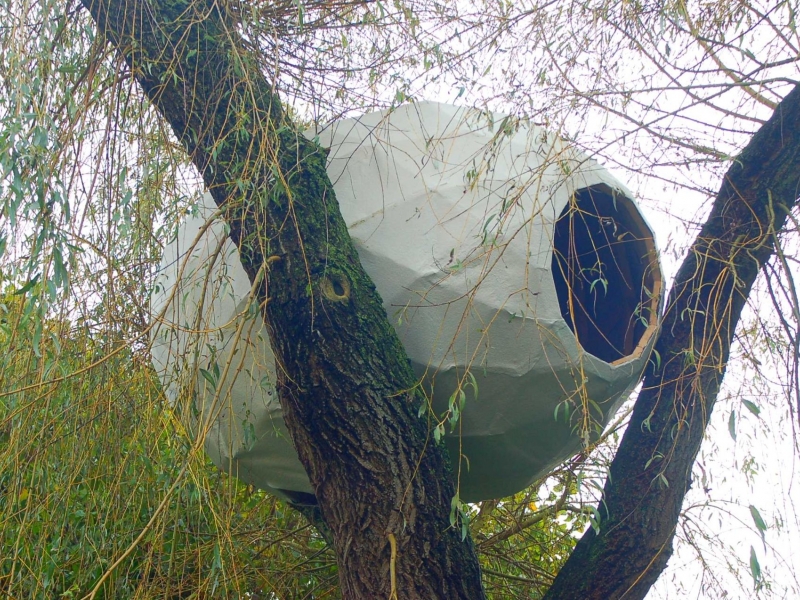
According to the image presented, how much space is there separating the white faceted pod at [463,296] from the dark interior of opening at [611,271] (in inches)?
0.4

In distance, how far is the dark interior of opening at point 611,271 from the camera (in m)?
2.53

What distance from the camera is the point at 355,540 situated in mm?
2271

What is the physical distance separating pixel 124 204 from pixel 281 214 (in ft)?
1.33

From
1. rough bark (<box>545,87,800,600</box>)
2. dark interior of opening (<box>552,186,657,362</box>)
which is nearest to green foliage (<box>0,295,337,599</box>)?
rough bark (<box>545,87,800,600</box>)

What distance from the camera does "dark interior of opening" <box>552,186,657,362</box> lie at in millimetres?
2525

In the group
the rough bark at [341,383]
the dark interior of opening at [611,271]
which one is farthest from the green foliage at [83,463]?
the dark interior of opening at [611,271]

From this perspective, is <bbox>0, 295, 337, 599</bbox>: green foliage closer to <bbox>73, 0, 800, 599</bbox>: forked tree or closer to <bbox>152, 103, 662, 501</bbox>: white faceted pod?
<bbox>152, 103, 662, 501</bbox>: white faceted pod

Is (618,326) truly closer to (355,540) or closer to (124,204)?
(355,540)

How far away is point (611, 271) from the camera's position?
9.16ft

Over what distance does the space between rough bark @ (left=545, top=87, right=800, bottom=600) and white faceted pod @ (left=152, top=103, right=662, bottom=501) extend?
0.44ft

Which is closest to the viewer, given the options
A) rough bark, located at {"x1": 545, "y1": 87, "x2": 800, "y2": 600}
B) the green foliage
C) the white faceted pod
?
the white faceted pod

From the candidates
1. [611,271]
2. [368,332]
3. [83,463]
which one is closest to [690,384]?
[611,271]

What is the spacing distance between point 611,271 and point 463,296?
82 centimetres

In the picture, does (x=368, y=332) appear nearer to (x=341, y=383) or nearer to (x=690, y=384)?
(x=341, y=383)
